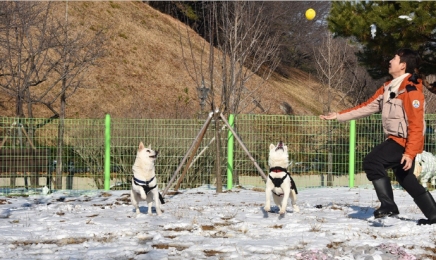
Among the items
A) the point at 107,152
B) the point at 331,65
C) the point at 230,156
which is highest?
the point at 331,65

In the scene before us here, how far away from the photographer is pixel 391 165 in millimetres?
6867

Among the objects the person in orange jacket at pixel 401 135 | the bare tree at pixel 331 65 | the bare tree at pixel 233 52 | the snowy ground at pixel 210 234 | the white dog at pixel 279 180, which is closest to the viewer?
the snowy ground at pixel 210 234

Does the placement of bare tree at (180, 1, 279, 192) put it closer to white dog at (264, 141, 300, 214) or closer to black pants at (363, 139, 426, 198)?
white dog at (264, 141, 300, 214)

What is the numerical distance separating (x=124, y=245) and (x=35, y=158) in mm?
7737

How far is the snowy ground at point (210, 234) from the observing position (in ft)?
19.1

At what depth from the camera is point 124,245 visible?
6.24 meters

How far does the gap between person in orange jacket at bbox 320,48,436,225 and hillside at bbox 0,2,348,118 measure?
21.0 metres

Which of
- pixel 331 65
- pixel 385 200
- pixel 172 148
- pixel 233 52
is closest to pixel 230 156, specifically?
pixel 172 148

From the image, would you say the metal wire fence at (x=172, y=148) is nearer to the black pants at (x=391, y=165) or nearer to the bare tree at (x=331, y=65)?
the black pants at (x=391, y=165)

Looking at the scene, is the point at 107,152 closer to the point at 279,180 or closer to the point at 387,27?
the point at 279,180

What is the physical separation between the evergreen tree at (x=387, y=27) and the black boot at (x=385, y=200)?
10446mm

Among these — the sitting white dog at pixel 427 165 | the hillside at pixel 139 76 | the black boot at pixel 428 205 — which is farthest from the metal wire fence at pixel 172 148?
the hillside at pixel 139 76

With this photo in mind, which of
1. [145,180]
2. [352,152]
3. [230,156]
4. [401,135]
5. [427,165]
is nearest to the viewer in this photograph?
[401,135]

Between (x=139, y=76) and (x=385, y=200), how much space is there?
102 ft
